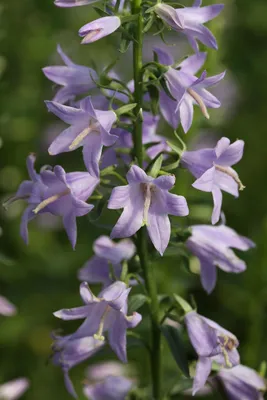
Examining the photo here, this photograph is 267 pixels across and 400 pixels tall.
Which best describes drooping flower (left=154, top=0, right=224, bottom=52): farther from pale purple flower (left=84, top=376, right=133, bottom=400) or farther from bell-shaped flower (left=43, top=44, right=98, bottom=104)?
pale purple flower (left=84, top=376, right=133, bottom=400)

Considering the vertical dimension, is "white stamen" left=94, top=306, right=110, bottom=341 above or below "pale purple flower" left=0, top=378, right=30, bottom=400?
above

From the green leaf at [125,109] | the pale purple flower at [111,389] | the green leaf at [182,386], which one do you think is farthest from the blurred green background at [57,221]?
the green leaf at [125,109]

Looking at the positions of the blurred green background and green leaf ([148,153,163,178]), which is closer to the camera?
green leaf ([148,153,163,178])

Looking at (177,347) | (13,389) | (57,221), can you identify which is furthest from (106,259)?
(57,221)

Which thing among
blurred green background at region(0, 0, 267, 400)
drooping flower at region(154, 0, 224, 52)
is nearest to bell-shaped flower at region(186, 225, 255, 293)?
drooping flower at region(154, 0, 224, 52)

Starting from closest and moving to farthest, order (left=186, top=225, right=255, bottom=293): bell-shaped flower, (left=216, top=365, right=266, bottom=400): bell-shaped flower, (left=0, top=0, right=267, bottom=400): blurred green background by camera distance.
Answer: (left=186, top=225, right=255, bottom=293): bell-shaped flower, (left=216, top=365, right=266, bottom=400): bell-shaped flower, (left=0, top=0, right=267, bottom=400): blurred green background

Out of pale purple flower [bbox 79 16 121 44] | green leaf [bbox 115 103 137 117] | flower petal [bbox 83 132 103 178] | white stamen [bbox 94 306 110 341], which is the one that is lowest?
white stamen [bbox 94 306 110 341]

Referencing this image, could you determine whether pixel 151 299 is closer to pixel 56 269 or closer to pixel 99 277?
pixel 99 277
